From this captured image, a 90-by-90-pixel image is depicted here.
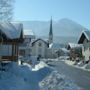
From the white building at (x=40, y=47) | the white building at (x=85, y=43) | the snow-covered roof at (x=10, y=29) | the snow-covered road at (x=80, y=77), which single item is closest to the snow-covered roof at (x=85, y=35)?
the white building at (x=85, y=43)

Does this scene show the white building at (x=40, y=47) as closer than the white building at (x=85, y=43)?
No

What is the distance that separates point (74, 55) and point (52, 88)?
51.3 m

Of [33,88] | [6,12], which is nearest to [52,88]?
[33,88]

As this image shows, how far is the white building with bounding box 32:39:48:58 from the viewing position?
89262 millimetres

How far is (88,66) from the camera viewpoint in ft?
132

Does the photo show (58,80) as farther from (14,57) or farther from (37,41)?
(37,41)

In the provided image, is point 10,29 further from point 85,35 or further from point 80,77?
point 85,35

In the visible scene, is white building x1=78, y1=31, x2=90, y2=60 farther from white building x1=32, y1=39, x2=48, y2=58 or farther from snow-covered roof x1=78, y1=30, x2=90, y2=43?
white building x1=32, y1=39, x2=48, y2=58

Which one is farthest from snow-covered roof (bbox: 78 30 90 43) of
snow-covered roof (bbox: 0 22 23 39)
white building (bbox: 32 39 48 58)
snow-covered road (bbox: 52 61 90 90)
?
white building (bbox: 32 39 48 58)

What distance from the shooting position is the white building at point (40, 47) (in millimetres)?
89262

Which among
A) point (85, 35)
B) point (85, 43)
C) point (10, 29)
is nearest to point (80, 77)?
point (10, 29)

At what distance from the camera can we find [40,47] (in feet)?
294

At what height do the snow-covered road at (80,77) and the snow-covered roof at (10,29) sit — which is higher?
the snow-covered roof at (10,29)

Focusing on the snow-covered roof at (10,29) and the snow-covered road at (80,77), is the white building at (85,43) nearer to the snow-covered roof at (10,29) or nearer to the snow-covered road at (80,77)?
the snow-covered road at (80,77)
